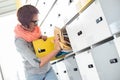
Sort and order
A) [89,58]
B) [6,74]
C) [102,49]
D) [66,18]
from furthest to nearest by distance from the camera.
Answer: [6,74]
[66,18]
[89,58]
[102,49]

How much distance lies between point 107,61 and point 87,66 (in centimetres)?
42

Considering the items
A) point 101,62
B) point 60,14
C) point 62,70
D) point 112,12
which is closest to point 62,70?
point 62,70

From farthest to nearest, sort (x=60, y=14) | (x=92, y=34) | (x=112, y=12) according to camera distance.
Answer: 1. (x=60, y=14)
2. (x=92, y=34)
3. (x=112, y=12)

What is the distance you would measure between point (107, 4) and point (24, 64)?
1.02 metres

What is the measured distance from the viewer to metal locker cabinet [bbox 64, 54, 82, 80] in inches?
114

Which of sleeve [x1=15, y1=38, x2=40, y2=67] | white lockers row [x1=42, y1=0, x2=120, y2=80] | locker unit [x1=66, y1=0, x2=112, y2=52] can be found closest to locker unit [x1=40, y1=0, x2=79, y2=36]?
white lockers row [x1=42, y1=0, x2=120, y2=80]

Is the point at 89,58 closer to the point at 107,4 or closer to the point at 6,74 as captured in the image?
the point at 107,4

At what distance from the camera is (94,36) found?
2.09 metres

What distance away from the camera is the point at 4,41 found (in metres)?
6.62

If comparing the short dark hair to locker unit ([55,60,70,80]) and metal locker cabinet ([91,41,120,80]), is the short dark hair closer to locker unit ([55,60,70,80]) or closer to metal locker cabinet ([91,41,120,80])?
metal locker cabinet ([91,41,120,80])

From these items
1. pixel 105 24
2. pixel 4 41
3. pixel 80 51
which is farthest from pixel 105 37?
pixel 4 41

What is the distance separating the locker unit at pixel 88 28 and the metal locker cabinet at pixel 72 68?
1.14 ft

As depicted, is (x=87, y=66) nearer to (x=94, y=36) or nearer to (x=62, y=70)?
(x=94, y=36)

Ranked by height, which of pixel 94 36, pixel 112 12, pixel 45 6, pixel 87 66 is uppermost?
pixel 45 6
